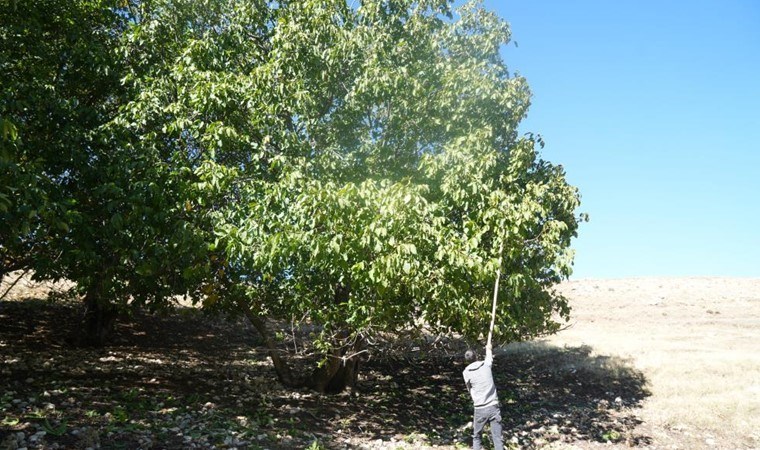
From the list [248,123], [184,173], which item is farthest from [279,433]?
[248,123]

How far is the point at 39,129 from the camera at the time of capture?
38.1 feet

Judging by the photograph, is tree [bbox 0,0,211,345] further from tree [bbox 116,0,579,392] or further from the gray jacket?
the gray jacket

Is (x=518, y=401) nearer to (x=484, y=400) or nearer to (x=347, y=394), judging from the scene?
(x=347, y=394)

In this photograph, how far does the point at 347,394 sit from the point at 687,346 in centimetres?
1740

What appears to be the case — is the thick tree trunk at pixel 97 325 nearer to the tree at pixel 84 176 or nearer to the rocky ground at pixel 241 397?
the rocky ground at pixel 241 397

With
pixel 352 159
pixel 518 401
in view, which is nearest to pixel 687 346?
pixel 518 401

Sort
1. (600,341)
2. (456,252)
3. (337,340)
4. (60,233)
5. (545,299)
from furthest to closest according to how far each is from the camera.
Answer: (600,341)
(545,299)
(337,340)
(60,233)
(456,252)

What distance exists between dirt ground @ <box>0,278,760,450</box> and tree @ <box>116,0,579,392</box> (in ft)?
8.54

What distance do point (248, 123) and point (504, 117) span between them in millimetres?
6442

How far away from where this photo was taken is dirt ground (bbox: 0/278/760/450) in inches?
437

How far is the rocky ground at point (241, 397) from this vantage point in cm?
1072

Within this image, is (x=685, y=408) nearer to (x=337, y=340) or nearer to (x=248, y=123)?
(x=337, y=340)

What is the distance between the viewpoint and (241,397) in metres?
14.5

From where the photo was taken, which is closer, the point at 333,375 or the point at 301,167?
the point at 301,167
